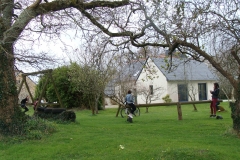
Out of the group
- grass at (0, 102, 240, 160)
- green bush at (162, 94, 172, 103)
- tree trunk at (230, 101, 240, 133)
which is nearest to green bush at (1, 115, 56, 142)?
grass at (0, 102, 240, 160)

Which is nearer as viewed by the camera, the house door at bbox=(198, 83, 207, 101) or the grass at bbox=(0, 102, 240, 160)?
the grass at bbox=(0, 102, 240, 160)

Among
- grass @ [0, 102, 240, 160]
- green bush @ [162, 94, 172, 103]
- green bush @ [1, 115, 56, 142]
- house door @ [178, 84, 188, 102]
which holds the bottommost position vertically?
grass @ [0, 102, 240, 160]

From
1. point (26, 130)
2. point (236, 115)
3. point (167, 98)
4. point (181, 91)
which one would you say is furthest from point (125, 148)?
point (181, 91)

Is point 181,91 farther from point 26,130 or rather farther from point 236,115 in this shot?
point 26,130

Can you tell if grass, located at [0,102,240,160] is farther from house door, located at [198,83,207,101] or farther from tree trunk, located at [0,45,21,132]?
house door, located at [198,83,207,101]

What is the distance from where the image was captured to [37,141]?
8.95 metres

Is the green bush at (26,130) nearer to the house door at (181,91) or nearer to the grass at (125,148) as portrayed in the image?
the grass at (125,148)

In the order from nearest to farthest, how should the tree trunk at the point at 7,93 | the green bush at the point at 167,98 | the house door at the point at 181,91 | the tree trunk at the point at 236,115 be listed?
1. the tree trunk at the point at 236,115
2. the tree trunk at the point at 7,93
3. the green bush at the point at 167,98
4. the house door at the point at 181,91

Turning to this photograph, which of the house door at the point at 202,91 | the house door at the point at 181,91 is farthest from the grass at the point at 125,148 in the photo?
the house door at the point at 202,91

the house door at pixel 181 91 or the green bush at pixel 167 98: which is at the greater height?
the house door at pixel 181 91

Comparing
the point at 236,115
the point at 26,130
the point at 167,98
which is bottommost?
the point at 26,130

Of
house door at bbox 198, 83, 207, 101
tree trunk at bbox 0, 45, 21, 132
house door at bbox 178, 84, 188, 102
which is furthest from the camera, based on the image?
house door at bbox 198, 83, 207, 101

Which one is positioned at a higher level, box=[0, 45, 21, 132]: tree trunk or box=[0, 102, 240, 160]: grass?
Answer: box=[0, 45, 21, 132]: tree trunk

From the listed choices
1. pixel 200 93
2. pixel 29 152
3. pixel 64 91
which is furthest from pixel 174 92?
pixel 29 152
